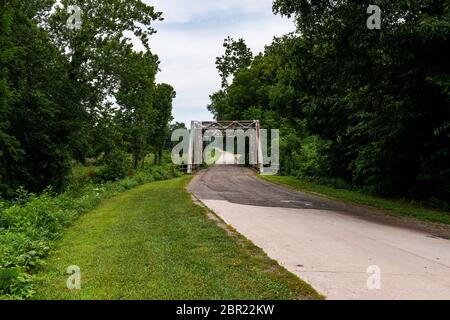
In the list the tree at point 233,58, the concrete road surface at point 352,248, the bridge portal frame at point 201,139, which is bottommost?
the concrete road surface at point 352,248

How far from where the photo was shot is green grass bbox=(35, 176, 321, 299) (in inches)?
205

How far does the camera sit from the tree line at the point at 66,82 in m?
25.1

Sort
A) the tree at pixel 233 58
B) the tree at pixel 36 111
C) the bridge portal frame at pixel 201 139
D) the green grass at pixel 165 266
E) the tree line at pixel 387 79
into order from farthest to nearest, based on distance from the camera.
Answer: the tree at pixel 233 58 < the bridge portal frame at pixel 201 139 < the tree at pixel 36 111 < the tree line at pixel 387 79 < the green grass at pixel 165 266

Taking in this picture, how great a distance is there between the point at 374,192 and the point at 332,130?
606cm

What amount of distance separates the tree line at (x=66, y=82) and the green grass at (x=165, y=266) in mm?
16118

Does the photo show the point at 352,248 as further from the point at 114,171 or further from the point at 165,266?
the point at 114,171

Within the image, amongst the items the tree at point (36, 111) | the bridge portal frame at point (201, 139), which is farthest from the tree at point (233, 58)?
the tree at point (36, 111)

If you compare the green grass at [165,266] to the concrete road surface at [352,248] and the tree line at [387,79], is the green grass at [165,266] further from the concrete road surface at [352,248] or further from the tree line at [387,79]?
the tree line at [387,79]

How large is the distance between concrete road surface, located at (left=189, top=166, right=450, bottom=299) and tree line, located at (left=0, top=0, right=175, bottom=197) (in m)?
16.0

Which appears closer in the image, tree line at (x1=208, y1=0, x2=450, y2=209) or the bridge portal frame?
tree line at (x1=208, y1=0, x2=450, y2=209)

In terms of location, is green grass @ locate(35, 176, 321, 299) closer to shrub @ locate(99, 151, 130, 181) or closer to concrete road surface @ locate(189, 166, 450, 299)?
concrete road surface @ locate(189, 166, 450, 299)

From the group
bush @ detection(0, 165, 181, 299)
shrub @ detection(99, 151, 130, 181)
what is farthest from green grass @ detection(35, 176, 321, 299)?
shrub @ detection(99, 151, 130, 181)

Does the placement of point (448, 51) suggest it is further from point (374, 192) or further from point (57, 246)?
point (57, 246)
